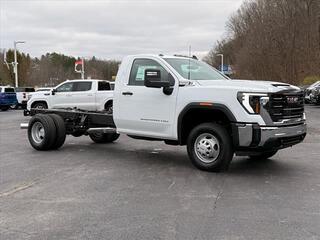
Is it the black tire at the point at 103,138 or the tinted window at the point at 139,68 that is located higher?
the tinted window at the point at 139,68

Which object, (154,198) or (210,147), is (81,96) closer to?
(210,147)

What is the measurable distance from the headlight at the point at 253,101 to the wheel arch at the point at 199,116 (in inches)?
10.8

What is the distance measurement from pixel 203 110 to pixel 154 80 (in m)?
1.06

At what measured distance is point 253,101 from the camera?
757 centimetres

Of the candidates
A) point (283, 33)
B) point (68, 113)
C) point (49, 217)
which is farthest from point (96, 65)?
point (49, 217)

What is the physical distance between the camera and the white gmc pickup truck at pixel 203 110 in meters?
7.60

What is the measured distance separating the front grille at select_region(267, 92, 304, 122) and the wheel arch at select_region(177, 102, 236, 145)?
65 centimetres

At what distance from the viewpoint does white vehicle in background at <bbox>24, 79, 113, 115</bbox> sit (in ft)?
66.2

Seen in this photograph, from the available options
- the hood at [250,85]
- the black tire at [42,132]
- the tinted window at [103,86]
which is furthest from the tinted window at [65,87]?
the hood at [250,85]

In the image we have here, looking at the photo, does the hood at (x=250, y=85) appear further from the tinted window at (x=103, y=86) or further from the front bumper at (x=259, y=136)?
the tinted window at (x=103, y=86)

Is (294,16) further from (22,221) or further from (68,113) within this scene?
(22,221)

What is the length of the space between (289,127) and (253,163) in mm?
1496

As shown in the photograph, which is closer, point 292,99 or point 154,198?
point 154,198

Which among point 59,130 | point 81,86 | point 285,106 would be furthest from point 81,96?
point 285,106
